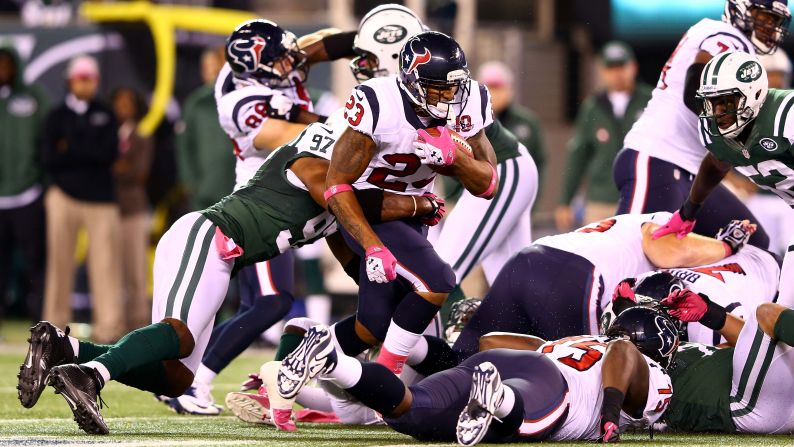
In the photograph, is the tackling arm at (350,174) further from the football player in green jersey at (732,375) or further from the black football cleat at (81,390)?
the football player in green jersey at (732,375)

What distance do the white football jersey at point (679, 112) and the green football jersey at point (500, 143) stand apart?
0.56m

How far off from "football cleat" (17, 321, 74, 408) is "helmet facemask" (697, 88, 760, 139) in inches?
99.9

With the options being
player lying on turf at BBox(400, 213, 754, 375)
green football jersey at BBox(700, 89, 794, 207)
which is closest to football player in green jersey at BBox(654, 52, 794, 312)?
green football jersey at BBox(700, 89, 794, 207)

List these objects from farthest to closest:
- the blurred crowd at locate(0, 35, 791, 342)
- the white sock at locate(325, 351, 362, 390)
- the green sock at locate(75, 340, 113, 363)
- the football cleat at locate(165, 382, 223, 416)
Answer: the blurred crowd at locate(0, 35, 791, 342) → the football cleat at locate(165, 382, 223, 416) → the green sock at locate(75, 340, 113, 363) → the white sock at locate(325, 351, 362, 390)

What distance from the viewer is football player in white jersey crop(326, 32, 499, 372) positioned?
5.37m

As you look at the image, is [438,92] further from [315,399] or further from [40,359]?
[40,359]

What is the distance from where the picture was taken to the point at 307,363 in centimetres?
463

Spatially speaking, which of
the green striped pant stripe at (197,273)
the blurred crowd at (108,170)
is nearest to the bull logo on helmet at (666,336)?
the green striped pant stripe at (197,273)

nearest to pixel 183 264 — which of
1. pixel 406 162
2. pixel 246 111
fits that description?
pixel 406 162

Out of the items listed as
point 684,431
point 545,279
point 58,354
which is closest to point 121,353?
point 58,354

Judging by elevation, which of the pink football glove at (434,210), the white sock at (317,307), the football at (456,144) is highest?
the football at (456,144)

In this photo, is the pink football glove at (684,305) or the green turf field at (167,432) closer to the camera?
the green turf field at (167,432)

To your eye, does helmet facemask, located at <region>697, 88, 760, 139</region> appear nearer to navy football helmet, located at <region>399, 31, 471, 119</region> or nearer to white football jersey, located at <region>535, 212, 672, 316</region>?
white football jersey, located at <region>535, 212, 672, 316</region>

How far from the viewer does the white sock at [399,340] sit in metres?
5.53
